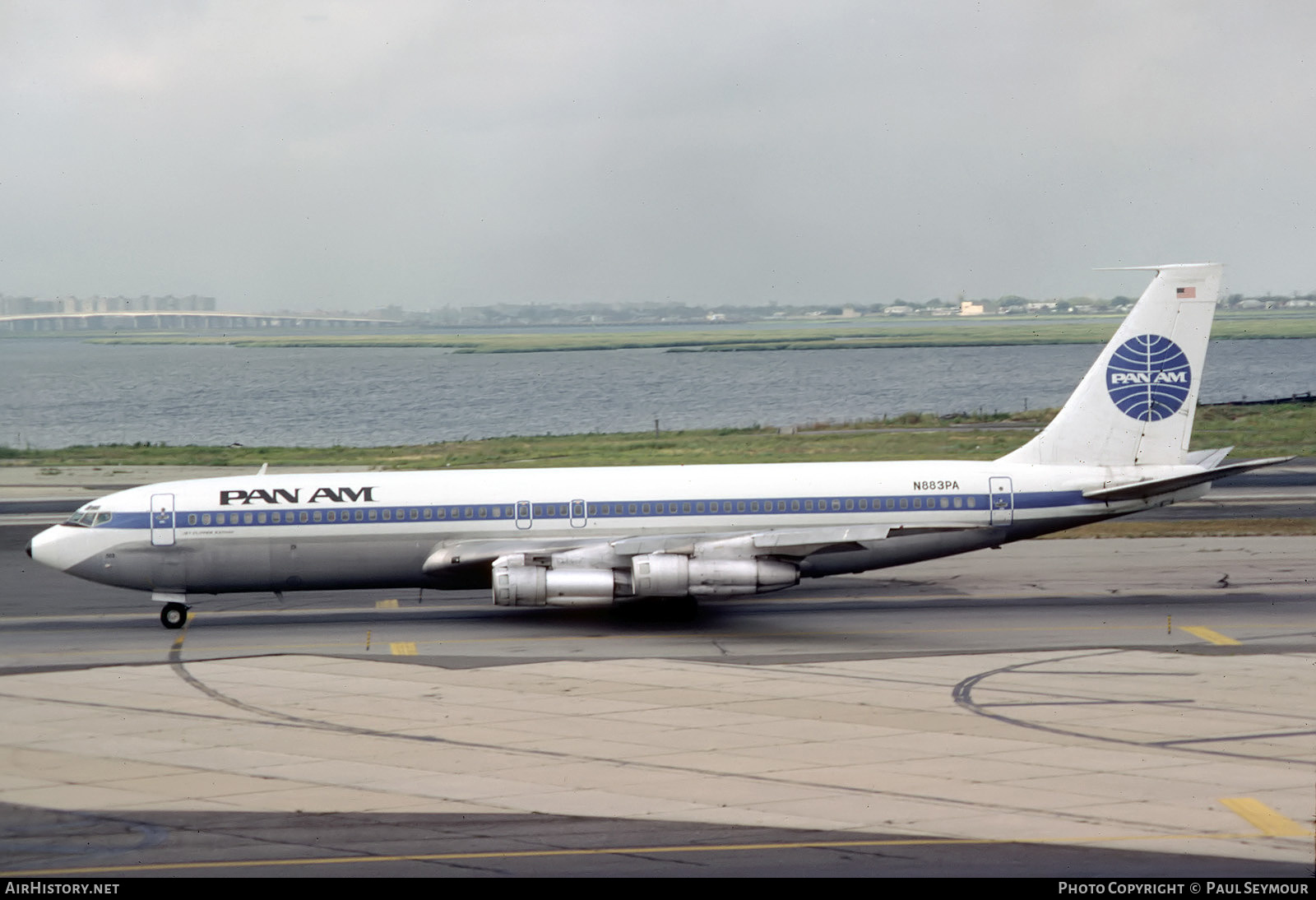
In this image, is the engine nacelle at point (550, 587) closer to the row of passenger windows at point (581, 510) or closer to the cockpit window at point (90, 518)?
the row of passenger windows at point (581, 510)

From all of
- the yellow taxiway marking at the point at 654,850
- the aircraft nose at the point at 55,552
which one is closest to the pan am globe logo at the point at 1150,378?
the yellow taxiway marking at the point at 654,850

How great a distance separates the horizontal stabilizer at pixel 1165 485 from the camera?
35062mm

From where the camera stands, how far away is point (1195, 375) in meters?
37.4

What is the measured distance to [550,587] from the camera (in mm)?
33406

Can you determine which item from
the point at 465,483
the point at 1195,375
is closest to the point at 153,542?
the point at 465,483

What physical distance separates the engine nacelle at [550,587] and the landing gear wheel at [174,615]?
8.91 metres

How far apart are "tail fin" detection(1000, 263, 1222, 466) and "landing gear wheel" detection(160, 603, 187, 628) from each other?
2359 centimetres

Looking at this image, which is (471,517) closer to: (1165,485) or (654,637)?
(654,637)

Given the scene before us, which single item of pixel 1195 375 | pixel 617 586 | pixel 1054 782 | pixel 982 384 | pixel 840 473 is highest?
pixel 982 384

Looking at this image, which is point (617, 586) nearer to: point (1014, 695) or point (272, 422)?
point (1014, 695)

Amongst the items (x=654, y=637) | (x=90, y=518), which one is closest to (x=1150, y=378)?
(x=654, y=637)

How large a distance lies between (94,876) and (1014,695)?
677 inches

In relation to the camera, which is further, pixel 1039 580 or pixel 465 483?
pixel 1039 580

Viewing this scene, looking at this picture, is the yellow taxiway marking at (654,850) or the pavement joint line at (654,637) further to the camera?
the pavement joint line at (654,637)
